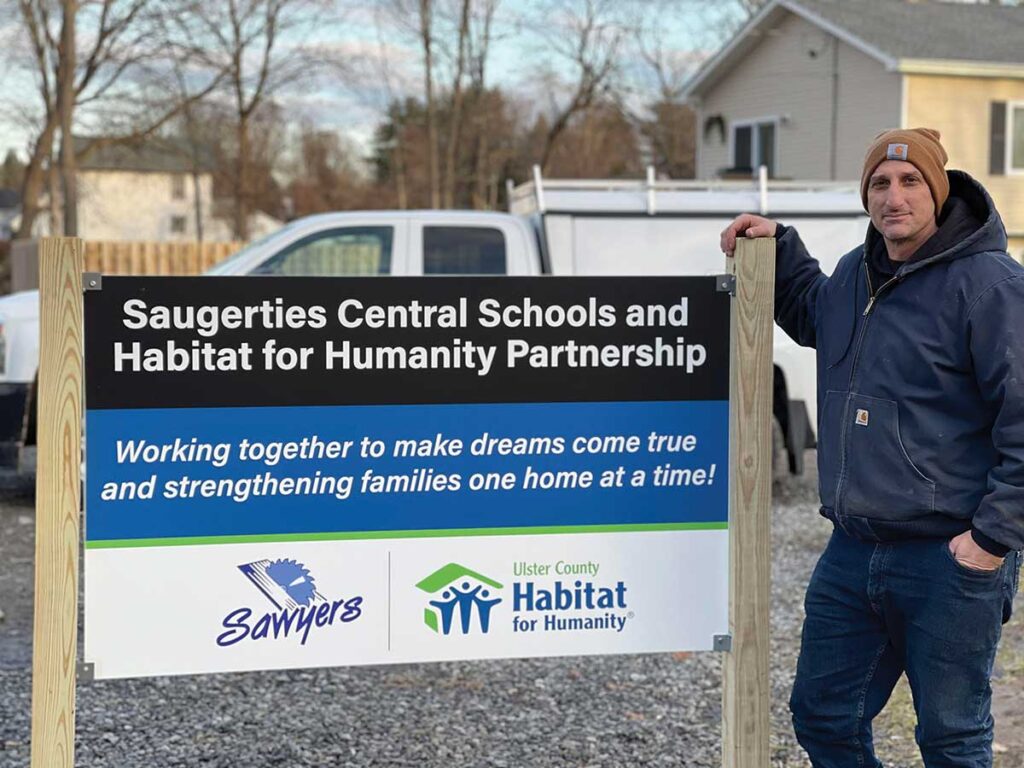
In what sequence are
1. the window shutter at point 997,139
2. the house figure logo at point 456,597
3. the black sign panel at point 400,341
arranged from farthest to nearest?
the window shutter at point 997,139 → the house figure logo at point 456,597 → the black sign panel at point 400,341

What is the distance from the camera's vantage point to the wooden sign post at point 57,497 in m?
3.01

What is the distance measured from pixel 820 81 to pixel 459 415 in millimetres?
25414

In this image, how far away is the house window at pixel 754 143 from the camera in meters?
28.5

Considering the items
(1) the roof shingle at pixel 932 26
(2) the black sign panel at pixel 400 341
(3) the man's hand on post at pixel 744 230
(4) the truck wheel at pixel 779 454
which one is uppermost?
(1) the roof shingle at pixel 932 26

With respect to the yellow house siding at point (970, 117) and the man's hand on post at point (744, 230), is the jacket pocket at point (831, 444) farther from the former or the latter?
the yellow house siding at point (970, 117)

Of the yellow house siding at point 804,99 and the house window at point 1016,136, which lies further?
the yellow house siding at point 804,99

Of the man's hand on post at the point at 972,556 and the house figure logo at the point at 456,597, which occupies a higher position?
the man's hand on post at the point at 972,556

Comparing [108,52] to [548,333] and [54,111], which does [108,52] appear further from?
[548,333]

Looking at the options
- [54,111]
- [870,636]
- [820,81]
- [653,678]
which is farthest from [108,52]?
[870,636]

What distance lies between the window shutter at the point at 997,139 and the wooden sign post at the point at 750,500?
78.3 ft

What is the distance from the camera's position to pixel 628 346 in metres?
3.30

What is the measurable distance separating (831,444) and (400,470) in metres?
1.07

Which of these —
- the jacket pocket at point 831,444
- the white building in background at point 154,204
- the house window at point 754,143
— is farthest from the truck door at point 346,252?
the white building in background at point 154,204

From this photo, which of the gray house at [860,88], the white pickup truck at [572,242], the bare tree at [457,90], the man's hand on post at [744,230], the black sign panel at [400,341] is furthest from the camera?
the bare tree at [457,90]
